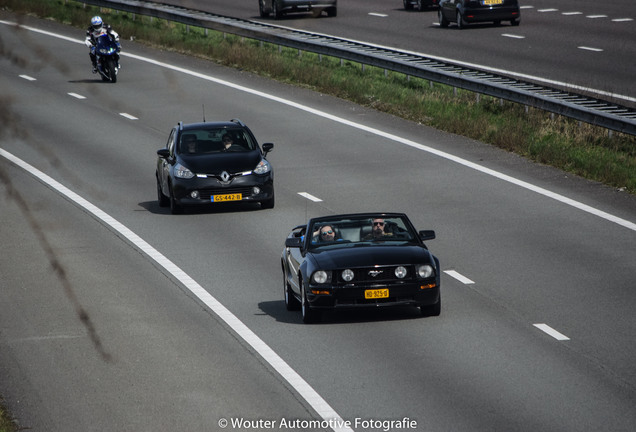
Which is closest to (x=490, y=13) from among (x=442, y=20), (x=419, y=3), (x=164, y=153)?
(x=442, y=20)

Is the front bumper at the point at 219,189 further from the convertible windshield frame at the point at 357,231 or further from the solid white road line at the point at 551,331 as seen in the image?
the solid white road line at the point at 551,331

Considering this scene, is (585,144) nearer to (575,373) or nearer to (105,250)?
(105,250)

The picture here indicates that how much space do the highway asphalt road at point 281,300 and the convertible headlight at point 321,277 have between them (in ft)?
1.95

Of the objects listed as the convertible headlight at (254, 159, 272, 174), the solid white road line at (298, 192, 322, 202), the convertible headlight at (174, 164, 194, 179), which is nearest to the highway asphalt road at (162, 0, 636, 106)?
the solid white road line at (298, 192, 322, 202)

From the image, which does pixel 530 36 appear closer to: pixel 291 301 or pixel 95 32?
pixel 291 301

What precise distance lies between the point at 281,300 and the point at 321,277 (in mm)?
1954

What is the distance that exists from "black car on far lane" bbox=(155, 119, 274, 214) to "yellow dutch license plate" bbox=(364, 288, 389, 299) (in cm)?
911

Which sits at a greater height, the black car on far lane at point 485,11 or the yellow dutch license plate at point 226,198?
the black car on far lane at point 485,11

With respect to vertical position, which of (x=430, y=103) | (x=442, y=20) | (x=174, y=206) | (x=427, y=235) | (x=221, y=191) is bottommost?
(x=430, y=103)

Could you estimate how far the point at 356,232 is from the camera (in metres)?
15.1

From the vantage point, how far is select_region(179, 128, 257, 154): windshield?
2370 cm

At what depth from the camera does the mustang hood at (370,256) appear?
13867 mm

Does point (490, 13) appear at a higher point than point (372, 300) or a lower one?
lower

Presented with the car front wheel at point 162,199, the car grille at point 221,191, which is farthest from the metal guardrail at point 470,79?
the car front wheel at point 162,199
